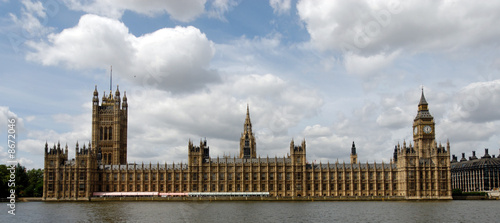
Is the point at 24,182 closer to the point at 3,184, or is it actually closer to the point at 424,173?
the point at 3,184

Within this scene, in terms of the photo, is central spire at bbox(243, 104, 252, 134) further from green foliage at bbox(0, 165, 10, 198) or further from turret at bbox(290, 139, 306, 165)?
green foliage at bbox(0, 165, 10, 198)

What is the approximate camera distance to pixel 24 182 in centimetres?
16288

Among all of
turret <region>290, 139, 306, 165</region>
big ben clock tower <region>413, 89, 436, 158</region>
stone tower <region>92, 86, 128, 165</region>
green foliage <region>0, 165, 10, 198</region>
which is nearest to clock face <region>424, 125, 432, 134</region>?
big ben clock tower <region>413, 89, 436, 158</region>

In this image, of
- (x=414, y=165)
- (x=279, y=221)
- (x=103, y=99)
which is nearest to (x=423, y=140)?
(x=414, y=165)

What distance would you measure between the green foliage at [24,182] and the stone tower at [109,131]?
21.0 m

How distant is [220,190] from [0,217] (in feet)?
249

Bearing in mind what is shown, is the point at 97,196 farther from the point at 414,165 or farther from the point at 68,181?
the point at 414,165

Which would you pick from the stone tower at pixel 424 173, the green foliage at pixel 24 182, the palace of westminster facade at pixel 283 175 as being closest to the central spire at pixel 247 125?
the palace of westminster facade at pixel 283 175

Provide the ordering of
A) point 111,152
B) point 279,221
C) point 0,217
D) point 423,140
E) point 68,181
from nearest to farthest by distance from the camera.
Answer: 1. point 279,221
2. point 0,217
3. point 68,181
4. point 423,140
5. point 111,152

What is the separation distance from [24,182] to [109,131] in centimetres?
3478

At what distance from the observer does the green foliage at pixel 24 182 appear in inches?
5891

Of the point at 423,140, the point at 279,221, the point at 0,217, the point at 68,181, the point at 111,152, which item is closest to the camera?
the point at 279,221

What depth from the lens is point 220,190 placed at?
157 meters

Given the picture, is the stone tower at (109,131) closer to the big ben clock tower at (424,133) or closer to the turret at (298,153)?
the turret at (298,153)
